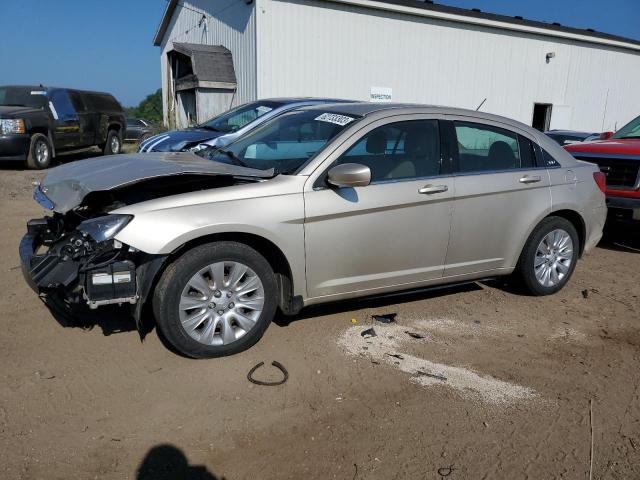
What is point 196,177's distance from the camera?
408cm

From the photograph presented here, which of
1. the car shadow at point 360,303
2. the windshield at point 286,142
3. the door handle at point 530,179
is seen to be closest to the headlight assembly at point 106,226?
the windshield at point 286,142

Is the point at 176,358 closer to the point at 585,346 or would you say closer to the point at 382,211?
the point at 382,211

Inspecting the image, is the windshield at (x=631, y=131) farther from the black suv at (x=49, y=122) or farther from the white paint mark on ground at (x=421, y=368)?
the black suv at (x=49, y=122)

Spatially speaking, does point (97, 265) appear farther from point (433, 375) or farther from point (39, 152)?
point (39, 152)

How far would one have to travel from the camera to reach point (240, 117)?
31.9ft

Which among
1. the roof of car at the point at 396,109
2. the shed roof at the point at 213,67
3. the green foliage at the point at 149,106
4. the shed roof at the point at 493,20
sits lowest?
the green foliage at the point at 149,106

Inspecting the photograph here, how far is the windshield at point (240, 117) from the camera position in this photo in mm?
9266

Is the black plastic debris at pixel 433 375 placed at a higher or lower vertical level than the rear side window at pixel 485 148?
lower

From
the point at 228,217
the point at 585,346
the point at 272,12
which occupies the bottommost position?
the point at 585,346

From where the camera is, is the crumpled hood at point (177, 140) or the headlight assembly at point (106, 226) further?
the crumpled hood at point (177, 140)

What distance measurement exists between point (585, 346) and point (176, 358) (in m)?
3.12

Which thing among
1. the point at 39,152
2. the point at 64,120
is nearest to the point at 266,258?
the point at 39,152

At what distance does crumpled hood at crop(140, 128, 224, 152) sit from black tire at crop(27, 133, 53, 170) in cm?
501

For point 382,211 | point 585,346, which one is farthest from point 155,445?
point 585,346
